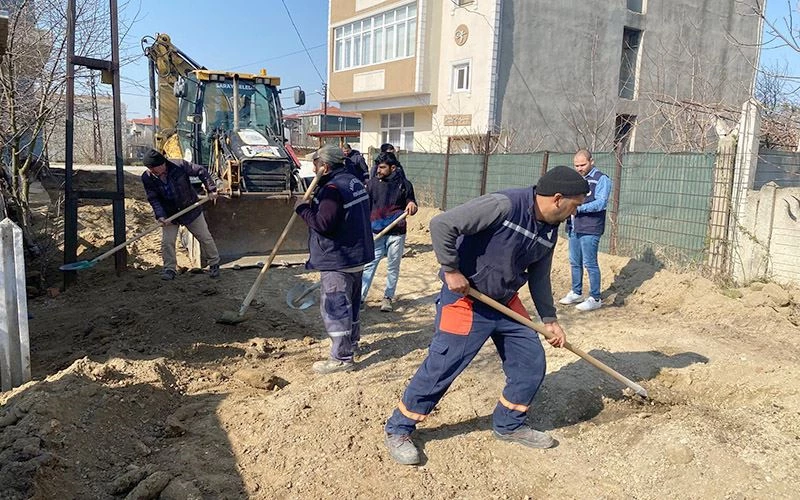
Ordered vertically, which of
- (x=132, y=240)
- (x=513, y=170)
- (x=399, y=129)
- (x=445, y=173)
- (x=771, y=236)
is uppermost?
A: (x=399, y=129)

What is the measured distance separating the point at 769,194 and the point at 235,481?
643 cm

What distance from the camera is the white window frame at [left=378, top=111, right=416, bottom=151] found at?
23.2m

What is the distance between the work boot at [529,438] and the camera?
359 cm

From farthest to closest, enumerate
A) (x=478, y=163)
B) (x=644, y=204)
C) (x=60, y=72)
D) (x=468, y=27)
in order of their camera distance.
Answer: (x=468, y=27)
(x=478, y=163)
(x=644, y=204)
(x=60, y=72)

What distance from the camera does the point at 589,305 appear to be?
269 inches

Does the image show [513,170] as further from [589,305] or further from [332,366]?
[332,366]

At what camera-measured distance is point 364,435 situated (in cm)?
361

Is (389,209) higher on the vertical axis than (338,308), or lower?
higher

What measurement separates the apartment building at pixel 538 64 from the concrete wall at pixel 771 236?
11124mm

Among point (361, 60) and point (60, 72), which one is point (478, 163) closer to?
point (60, 72)

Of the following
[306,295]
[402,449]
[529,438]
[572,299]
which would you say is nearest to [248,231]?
[306,295]

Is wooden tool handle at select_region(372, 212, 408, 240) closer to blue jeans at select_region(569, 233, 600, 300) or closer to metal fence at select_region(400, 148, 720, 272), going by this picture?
blue jeans at select_region(569, 233, 600, 300)

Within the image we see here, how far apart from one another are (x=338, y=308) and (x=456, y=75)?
17032 millimetres

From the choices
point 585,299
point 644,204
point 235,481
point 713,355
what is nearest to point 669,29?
point 644,204
